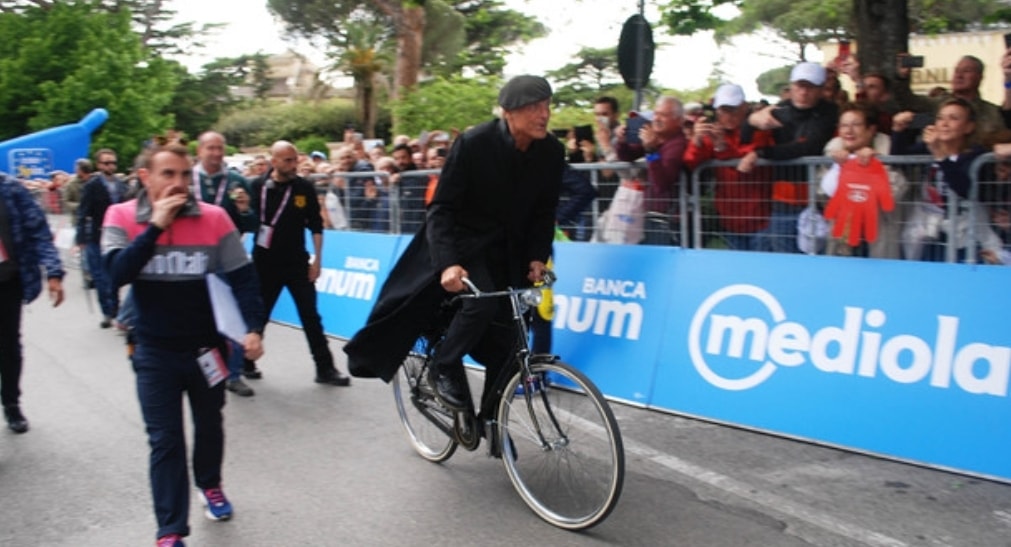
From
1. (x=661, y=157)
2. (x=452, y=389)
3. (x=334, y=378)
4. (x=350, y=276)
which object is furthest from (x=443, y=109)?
(x=452, y=389)

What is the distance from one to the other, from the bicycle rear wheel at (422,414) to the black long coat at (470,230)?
11.7 inches

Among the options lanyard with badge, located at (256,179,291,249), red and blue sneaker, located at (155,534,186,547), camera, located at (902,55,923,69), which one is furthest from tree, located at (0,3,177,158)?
red and blue sneaker, located at (155,534,186,547)

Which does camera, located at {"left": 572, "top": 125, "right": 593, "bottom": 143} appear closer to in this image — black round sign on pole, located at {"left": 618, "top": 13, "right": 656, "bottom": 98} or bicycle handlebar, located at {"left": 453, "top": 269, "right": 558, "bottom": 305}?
black round sign on pole, located at {"left": 618, "top": 13, "right": 656, "bottom": 98}

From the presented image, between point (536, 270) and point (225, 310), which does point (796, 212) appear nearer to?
point (536, 270)

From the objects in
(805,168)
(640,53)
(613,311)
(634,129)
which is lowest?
(613,311)

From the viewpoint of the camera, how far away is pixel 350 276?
10.1m

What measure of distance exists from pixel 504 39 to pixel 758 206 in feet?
152

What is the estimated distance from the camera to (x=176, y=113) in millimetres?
54969

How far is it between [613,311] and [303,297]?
258 centimetres

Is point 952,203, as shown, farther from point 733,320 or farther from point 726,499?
point 726,499

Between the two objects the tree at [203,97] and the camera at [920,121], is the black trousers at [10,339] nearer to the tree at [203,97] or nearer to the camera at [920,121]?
the camera at [920,121]

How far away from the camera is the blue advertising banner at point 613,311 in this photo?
6645 mm

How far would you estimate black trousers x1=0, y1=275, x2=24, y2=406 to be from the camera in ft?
20.5

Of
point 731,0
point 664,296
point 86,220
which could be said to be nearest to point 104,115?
point 86,220
